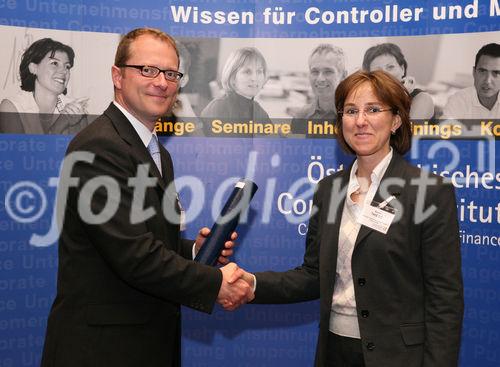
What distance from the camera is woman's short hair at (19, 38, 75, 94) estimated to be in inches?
133

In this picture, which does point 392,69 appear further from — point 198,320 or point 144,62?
point 198,320

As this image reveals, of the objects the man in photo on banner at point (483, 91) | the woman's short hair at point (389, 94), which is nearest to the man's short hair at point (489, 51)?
the man in photo on banner at point (483, 91)

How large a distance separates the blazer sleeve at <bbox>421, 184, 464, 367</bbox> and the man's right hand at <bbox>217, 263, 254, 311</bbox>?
0.87 metres

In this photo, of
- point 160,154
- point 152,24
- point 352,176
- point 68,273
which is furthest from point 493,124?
point 68,273

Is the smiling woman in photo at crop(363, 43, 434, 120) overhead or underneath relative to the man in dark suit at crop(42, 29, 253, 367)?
overhead

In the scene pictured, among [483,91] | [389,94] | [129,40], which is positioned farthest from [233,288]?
[483,91]

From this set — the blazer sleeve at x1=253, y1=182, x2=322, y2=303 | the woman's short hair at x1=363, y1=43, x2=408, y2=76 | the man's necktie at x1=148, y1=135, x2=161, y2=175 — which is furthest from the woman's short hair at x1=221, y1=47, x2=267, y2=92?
the blazer sleeve at x1=253, y1=182, x2=322, y2=303

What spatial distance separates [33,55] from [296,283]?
7.48 feet

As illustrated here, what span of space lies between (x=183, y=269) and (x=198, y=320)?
170cm

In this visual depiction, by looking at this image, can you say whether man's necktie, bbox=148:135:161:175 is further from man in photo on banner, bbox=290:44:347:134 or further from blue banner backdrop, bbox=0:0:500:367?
man in photo on banner, bbox=290:44:347:134

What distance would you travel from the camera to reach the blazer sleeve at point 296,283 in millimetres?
2428

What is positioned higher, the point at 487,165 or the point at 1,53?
the point at 1,53

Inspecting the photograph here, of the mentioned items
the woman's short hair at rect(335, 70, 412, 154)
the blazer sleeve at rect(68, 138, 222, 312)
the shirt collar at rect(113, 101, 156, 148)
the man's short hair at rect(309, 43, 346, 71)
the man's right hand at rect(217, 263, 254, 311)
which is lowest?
the man's right hand at rect(217, 263, 254, 311)

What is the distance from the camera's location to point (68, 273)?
2.04 m
